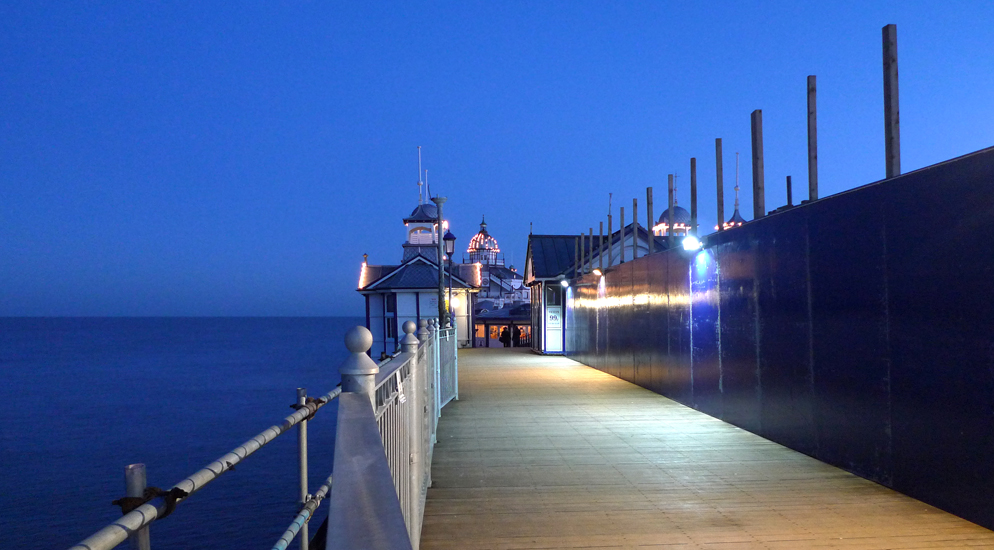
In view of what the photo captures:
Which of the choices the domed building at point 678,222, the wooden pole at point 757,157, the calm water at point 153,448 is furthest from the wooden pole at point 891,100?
the domed building at point 678,222

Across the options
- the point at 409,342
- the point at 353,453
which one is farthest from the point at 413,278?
the point at 353,453

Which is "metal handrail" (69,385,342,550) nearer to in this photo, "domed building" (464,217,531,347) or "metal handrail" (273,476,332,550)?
"metal handrail" (273,476,332,550)

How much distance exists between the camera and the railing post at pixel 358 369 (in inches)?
112

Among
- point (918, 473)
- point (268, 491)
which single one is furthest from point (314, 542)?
point (268, 491)

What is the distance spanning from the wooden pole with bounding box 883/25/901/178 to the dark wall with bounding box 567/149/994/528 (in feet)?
0.94

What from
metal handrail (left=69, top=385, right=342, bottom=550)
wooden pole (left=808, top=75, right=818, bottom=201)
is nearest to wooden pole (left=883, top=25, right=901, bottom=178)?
wooden pole (left=808, top=75, right=818, bottom=201)

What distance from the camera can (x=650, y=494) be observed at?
691cm

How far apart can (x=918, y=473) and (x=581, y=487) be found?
2931 millimetres

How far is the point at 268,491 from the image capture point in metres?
22.3

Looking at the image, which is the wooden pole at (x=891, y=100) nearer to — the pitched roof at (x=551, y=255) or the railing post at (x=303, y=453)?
the railing post at (x=303, y=453)

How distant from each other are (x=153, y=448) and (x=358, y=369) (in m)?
33.1

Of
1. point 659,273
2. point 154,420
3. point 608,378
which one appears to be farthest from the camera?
point 154,420

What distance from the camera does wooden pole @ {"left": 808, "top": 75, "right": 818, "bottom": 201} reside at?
8.45m

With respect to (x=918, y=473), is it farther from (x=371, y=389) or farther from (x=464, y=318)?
(x=464, y=318)
